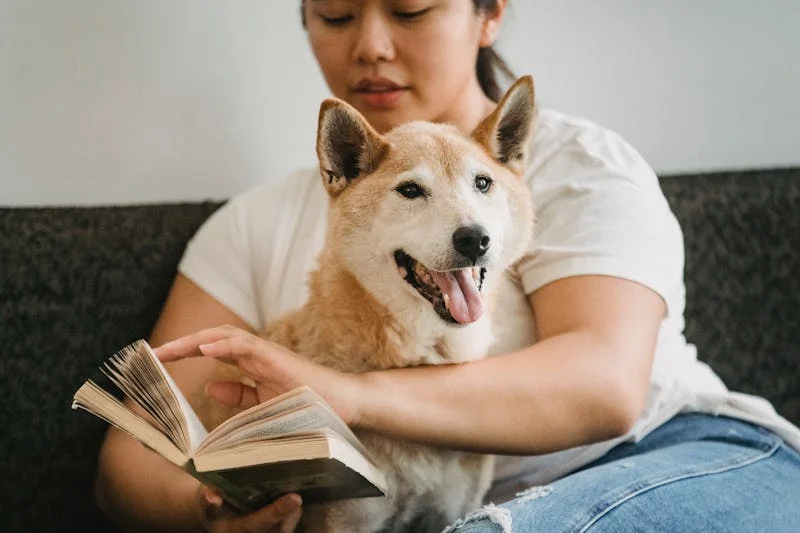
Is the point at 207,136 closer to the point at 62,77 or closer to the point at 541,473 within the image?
the point at 62,77

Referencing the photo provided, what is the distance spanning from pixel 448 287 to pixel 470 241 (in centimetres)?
8

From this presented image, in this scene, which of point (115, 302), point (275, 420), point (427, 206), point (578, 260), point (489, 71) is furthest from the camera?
point (489, 71)

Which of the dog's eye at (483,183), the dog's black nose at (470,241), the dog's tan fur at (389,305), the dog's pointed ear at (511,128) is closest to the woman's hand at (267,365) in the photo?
the dog's tan fur at (389,305)

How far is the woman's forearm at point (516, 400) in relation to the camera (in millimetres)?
941

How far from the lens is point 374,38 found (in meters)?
1.23

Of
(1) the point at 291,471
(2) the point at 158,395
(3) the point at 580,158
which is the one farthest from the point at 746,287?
(2) the point at 158,395

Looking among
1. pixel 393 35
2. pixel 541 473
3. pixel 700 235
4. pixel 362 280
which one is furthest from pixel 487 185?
pixel 700 235

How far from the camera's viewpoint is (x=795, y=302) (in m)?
1.65

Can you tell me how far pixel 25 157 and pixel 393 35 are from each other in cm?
83

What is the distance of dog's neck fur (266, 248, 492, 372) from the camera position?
1010mm

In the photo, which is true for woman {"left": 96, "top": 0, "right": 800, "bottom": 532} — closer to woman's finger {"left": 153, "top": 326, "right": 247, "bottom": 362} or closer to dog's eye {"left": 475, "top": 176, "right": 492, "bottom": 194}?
woman's finger {"left": 153, "top": 326, "right": 247, "bottom": 362}

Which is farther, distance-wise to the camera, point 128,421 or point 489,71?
point 489,71

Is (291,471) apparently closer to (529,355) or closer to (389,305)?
(389,305)

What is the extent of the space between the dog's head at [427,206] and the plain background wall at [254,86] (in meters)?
0.69
